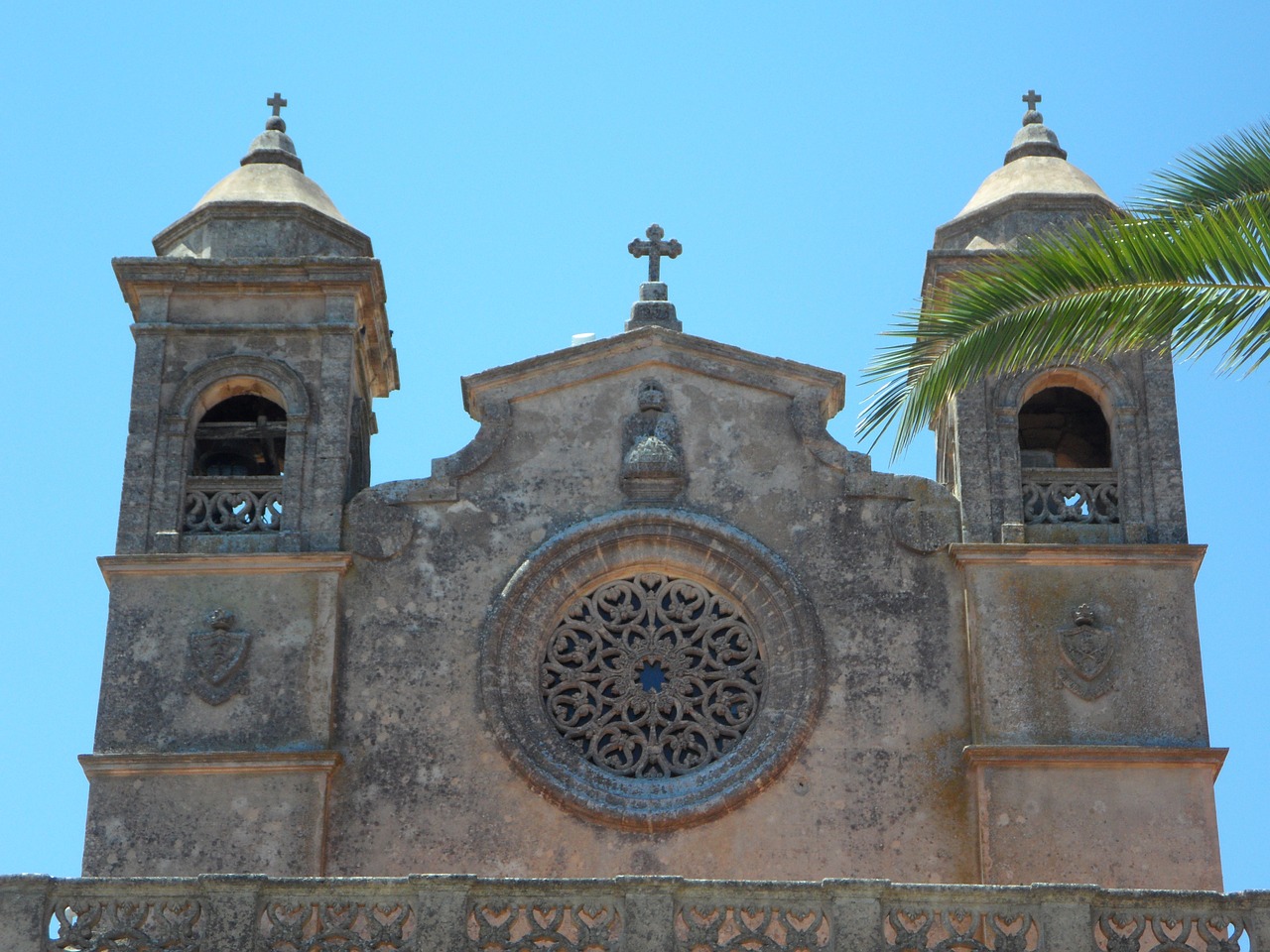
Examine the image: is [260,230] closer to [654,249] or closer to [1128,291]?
[654,249]

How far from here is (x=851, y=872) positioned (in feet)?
69.6

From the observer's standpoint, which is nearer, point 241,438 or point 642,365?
point 642,365

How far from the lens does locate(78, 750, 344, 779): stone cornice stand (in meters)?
21.5

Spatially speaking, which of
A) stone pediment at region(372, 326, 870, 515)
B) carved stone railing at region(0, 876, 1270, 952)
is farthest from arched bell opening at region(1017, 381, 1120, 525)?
carved stone railing at region(0, 876, 1270, 952)

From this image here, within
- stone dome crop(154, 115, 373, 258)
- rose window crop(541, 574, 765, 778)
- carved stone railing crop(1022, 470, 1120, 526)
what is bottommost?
rose window crop(541, 574, 765, 778)

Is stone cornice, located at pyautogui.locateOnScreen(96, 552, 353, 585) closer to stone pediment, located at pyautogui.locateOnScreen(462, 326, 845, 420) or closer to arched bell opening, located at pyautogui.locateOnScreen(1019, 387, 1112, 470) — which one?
stone pediment, located at pyautogui.locateOnScreen(462, 326, 845, 420)

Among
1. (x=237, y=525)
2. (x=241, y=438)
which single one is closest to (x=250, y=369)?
(x=241, y=438)

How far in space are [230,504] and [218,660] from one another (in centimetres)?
184

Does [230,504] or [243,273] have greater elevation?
[243,273]

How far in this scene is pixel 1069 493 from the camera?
23.2 meters

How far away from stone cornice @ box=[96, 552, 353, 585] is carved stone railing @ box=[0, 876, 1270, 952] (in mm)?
4898

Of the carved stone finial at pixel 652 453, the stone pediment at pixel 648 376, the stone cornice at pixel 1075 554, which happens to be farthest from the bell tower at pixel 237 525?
the stone cornice at pixel 1075 554

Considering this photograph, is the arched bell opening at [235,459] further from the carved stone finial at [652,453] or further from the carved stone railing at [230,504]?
the carved stone finial at [652,453]

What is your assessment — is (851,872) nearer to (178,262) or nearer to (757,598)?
(757,598)
